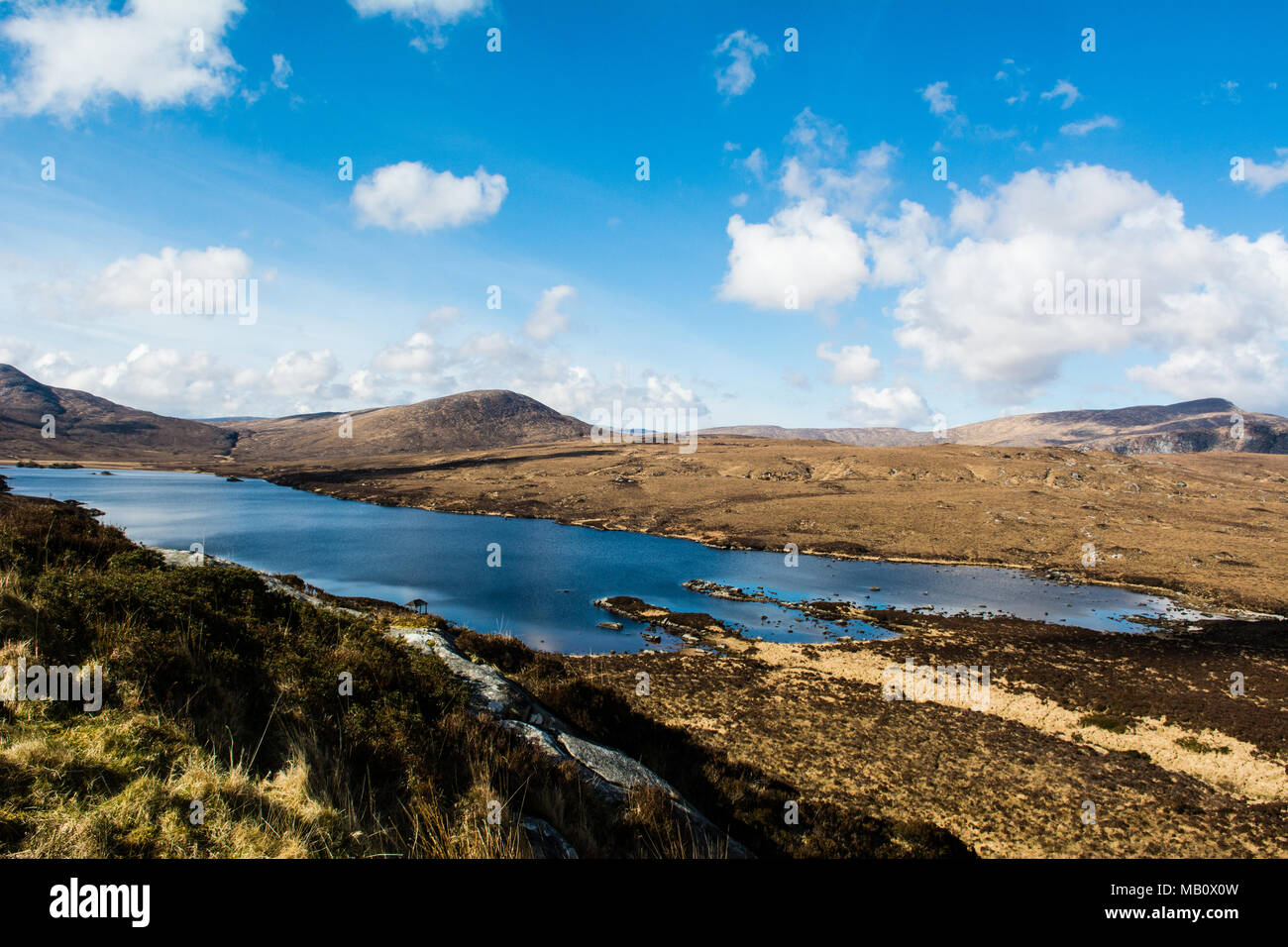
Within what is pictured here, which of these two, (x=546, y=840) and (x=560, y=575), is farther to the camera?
(x=560, y=575)

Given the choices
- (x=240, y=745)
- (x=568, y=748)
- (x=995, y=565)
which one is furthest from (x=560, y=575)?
(x=995, y=565)

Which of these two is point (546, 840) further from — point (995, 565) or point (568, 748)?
point (995, 565)

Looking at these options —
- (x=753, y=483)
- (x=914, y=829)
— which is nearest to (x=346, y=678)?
(x=914, y=829)

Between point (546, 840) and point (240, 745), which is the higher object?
point (240, 745)

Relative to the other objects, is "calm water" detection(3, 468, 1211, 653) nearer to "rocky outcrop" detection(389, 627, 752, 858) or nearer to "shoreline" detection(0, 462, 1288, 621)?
"shoreline" detection(0, 462, 1288, 621)

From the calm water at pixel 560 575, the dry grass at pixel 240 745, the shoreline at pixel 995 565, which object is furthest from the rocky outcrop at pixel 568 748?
the shoreline at pixel 995 565

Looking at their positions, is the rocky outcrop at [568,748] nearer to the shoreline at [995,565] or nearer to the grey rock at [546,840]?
the grey rock at [546,840]
